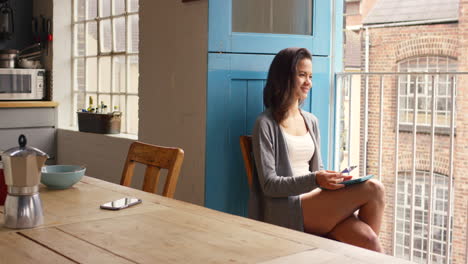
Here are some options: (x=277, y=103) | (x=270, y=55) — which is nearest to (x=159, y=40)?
(x=270, y=55)

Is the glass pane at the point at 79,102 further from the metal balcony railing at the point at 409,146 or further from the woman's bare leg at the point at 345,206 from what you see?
the metal balcony railing at the point at 409,146

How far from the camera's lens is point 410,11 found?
12484 mm

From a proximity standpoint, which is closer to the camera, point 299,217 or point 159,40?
point 299,217

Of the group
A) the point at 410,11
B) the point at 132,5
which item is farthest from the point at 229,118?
the point at 410,11

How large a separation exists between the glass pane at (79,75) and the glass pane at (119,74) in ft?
1.80

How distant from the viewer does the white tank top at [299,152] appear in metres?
2.99

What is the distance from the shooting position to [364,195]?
8.95ft

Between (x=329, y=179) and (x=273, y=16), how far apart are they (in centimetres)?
120

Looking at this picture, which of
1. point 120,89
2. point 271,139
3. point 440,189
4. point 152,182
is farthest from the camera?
point 440,189

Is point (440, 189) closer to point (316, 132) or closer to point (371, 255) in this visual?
point (316, 132)

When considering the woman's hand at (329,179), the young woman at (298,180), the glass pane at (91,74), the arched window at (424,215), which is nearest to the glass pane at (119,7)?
the glass pane at (91,74)

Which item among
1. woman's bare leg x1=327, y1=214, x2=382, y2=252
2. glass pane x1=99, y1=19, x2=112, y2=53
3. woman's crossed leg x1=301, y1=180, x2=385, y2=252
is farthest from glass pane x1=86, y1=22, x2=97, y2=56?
woman's bare leg x1=327, y1=214, x2=382, y2=252

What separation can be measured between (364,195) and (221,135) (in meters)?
0.91

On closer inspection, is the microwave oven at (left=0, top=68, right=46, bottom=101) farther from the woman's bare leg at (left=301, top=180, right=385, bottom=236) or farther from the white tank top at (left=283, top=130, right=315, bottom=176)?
the woman's bare leg at (left=301, top=180, right=385, bottom=236)
